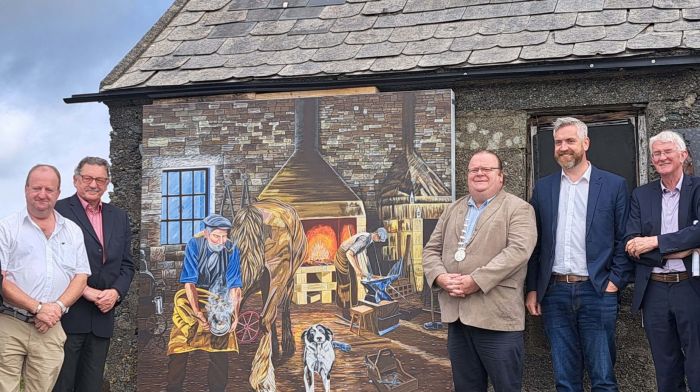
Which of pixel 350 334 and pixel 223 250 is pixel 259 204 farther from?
Answer: pixel 350 334

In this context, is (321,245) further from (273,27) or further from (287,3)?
(287,3)

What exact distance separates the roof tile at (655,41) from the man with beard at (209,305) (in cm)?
365

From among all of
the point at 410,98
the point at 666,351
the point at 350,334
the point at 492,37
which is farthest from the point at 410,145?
the point at 666,351

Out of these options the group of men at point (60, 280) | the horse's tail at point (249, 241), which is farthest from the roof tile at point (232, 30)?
the group of men at point (60, 280)

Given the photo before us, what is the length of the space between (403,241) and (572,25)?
2296 millimetres

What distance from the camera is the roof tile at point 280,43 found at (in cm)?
778

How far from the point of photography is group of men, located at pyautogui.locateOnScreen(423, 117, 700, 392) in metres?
5.45

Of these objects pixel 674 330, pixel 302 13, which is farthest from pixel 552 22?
pixel 674 330

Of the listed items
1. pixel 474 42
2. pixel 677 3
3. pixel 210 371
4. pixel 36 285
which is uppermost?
pixel 677 3

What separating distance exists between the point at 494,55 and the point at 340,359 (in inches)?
111

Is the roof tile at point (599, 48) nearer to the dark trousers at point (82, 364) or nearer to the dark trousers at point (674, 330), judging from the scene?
the dark trousers at point (674, 330)

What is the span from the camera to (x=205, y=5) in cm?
859

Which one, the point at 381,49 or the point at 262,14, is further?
the point at 262,14

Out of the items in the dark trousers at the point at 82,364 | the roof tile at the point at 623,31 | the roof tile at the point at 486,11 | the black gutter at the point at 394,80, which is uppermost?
the roof tile at the point at 486,11
